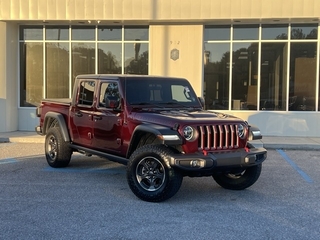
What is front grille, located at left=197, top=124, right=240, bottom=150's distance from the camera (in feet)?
19.4

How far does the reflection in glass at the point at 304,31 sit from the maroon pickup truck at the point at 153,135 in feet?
26.1

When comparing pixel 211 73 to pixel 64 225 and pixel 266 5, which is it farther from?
pixel 64 225

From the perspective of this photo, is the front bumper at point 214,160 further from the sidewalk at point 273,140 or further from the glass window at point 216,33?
the glass window at point 216,33

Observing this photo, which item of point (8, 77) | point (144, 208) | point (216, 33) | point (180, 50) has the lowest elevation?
point (144, 208)

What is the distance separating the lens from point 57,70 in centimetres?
1539

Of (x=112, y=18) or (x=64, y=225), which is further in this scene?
(x=112, y=18)

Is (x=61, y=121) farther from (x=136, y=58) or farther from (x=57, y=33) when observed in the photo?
(x=57, y=33)

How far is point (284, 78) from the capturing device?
564 inches

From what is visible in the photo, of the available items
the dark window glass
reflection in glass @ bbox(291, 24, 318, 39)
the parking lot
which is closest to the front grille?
the parking lot

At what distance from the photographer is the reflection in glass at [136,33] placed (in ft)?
48.3

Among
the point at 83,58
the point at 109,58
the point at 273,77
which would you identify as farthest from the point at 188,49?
the point at 83,58

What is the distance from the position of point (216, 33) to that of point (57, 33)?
5.97 m

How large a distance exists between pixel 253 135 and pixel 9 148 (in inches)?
301

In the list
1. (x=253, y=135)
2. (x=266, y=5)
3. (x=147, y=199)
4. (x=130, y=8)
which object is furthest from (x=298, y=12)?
(x=147, y=199)
